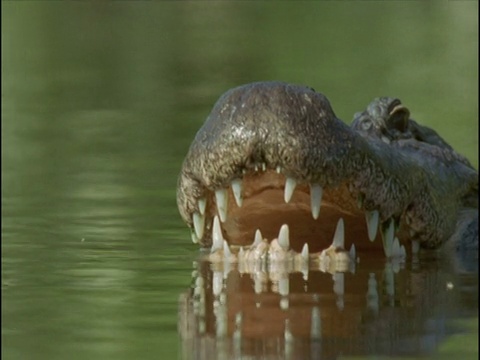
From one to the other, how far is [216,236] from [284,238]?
14.9 inches

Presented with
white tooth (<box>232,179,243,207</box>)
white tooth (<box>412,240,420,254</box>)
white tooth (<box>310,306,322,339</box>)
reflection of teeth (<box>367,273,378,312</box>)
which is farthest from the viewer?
white tooth (<box>412,240,420,254</box>)

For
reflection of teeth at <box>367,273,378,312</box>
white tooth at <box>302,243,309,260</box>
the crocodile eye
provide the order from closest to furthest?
reflection of teeth at <box>367,273,378,312</box>, white tooth at <box>302,243,309,260</box>, the crocodile eye

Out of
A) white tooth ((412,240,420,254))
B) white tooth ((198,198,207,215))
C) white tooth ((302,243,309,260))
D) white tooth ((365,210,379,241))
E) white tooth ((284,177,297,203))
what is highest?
white tooth ((284,177,297,203))

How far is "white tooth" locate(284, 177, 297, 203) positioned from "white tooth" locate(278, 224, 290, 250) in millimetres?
194

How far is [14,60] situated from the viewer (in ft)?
53.7

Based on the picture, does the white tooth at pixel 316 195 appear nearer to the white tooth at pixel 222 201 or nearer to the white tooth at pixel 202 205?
the white tooth at pixel 222 201

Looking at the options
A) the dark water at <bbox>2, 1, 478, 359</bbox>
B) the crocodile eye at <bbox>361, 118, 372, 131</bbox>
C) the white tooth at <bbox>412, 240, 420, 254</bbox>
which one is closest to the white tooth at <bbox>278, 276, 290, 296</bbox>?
the dark water at <bbox>2, 1, 478, 359</bbox>

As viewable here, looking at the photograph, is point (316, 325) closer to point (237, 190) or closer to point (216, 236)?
point (237, 190)

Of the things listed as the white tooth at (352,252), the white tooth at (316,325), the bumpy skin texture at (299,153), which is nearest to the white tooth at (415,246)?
the bumpy skin texture at (299,153)

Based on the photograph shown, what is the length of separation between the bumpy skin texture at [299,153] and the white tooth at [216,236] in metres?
0.11

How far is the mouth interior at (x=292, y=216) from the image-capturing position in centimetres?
670

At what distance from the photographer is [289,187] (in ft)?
20.7

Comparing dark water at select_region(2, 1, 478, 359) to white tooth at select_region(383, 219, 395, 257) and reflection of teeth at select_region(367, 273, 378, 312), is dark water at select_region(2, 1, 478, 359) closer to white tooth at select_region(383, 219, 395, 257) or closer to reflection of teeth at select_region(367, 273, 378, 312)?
reflection of teeth at select_region(367, 273, 378, 312)

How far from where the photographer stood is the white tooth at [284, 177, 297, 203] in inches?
247
